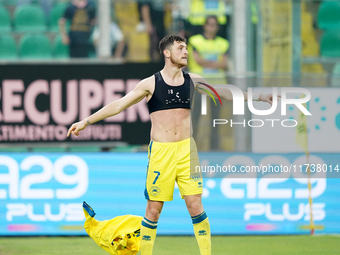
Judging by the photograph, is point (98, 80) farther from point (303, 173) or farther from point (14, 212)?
point (303, 173)

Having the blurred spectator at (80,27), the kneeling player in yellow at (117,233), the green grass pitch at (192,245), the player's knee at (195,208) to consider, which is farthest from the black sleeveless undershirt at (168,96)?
the blurred spectator at (80,27)

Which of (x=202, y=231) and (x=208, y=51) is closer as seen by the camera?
(x=202, y=231)

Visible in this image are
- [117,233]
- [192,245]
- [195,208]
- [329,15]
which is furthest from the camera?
[329,15]

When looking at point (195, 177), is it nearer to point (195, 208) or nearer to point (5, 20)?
point (195, 208)

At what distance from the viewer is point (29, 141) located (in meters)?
7.33

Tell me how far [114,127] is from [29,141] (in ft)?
3.84

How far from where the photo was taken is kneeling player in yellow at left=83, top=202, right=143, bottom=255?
5184 mm

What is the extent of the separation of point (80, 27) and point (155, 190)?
3609 millimetres

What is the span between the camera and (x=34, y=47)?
768cm

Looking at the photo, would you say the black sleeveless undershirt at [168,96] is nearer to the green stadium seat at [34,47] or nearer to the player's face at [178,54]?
the player's face at [178,54]

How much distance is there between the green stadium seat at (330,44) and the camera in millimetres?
7930

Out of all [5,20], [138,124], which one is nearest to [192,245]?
[138,124]

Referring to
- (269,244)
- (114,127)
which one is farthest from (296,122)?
(114,127)

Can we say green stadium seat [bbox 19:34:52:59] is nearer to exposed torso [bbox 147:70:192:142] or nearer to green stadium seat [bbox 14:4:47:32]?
green stadium seat [bbox 14:4:47:32]
